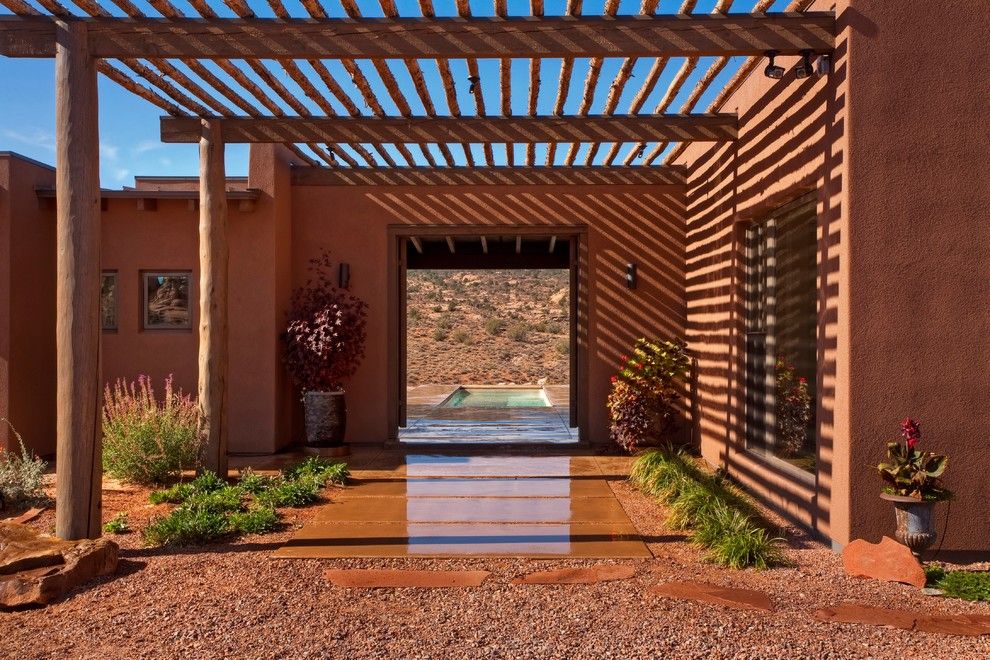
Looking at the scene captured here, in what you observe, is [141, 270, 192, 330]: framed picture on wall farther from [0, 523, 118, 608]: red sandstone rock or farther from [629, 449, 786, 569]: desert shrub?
[629, 449, 786, 569]: desert shrub

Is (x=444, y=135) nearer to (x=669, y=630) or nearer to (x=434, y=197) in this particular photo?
(x=434, y=197)

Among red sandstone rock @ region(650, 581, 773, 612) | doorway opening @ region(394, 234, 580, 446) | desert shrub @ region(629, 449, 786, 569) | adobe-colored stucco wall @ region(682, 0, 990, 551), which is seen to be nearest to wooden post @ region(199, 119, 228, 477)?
doorway opening @ region(394, 234, 580, 446)

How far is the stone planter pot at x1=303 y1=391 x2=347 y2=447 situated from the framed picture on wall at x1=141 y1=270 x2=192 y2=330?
6.33 ft

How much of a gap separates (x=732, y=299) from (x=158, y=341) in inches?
257

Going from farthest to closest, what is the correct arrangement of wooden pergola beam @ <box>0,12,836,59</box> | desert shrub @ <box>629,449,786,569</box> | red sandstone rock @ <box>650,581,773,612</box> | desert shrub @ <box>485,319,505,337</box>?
1. desert shrub @ <box>485,319,505,337</box>
2. wooden pergola beam @ <box>0,12,836,59</box>
3. desert shrub @ <box>629,449,786,569</box>
4. red sandstone rock @ <box>650,581,773,612</box>

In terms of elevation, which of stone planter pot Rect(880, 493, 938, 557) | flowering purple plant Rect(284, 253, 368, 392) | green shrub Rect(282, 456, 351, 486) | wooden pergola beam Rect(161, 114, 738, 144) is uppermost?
wooden pergola beam Rect(161, 114, 738, 144)

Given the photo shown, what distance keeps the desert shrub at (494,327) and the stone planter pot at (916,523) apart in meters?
27.6

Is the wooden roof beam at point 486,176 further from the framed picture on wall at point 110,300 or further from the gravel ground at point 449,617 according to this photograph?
the gravel ground at point 449,617

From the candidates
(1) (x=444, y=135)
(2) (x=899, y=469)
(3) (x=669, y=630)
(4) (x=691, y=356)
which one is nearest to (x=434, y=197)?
(1) (x=444, y=135)

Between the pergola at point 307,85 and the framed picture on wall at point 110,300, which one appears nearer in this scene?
the pergola at point 307,85

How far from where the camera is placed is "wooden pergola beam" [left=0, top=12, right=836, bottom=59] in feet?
19.7

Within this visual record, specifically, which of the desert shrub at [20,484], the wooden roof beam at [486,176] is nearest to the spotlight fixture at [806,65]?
the wooden roof beam at [486,176]

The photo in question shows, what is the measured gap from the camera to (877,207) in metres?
5.54

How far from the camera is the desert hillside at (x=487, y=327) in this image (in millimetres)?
27594
